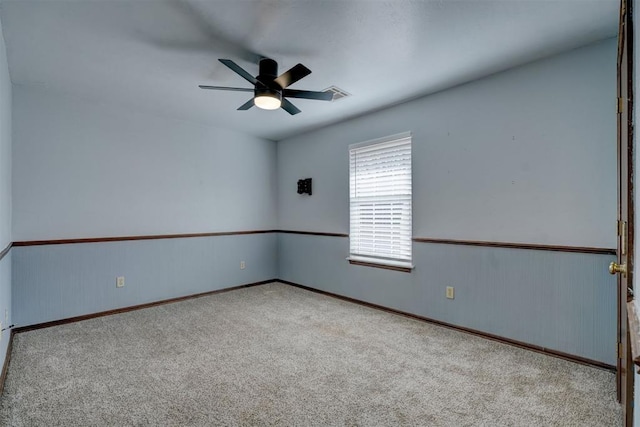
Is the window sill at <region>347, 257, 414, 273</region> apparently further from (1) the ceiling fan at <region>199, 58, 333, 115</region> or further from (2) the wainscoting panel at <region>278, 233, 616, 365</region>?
(1) the ceiling fan at <region>199, 58, 333, 115</region>

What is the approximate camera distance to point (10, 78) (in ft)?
9.61

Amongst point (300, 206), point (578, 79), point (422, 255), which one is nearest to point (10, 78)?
point (300, 206)

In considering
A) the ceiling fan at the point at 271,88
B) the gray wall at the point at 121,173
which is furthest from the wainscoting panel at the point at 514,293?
the gray wall at the point at 121,173

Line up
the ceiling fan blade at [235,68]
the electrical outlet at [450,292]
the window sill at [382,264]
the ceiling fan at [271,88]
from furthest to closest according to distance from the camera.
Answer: the window sill at [382,264] < the electrical outlet at [450,292] < the ceiling fan at [271,88] < the ceiling fan blade at [235,68]

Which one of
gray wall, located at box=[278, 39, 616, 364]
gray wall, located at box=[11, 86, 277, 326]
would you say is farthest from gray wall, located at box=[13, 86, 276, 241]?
gray wall, located at box=[278, 39, 616, 364]

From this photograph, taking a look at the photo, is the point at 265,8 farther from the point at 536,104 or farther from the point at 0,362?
the point at 0,362

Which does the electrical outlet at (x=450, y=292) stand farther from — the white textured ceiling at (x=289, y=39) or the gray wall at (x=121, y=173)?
the gray wall at (x=121, y=173)

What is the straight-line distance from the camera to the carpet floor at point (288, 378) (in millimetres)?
1788

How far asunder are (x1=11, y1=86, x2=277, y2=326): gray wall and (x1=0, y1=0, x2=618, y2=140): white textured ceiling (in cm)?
52

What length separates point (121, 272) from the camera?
374 cm

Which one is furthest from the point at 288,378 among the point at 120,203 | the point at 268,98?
the point at 120,203

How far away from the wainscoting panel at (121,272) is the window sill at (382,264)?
180cm

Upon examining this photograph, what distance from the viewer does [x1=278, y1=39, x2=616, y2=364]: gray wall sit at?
236cm

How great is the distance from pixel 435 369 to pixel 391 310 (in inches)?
53.7
